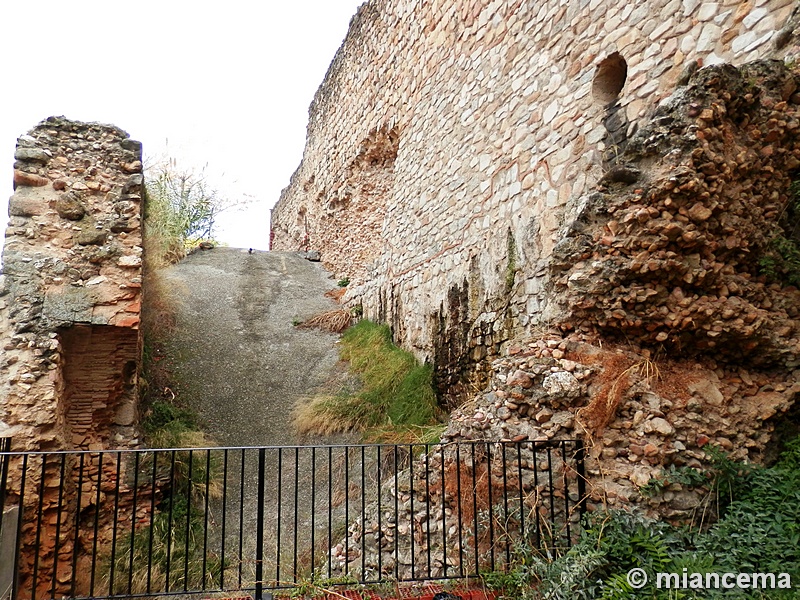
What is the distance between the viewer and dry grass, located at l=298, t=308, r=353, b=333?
34.5 feet

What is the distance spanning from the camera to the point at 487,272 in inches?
260

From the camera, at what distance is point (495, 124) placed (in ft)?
22.6

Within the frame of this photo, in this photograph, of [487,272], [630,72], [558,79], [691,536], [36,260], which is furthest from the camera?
[487,272]

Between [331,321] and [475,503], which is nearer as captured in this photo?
[475,503]

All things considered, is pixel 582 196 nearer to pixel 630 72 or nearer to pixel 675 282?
pixel 630 72

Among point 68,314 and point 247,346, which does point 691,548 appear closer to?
point 68,314

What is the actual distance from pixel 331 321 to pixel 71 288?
18.3 ft

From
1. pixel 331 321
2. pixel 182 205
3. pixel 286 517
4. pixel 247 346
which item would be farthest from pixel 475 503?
pixel 182 205

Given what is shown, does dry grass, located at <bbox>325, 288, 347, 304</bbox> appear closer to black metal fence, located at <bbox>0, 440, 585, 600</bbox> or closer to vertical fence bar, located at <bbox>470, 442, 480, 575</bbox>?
black metal fence, located at <bbox>0, 440, 585, 600</bbox>

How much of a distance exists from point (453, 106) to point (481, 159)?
1360 mm

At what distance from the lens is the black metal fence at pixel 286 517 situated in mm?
3775

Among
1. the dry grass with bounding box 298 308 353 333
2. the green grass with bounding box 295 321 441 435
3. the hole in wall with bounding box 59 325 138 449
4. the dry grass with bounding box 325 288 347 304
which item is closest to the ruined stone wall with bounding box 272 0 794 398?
the green grass with bounding box 295 321 441 435

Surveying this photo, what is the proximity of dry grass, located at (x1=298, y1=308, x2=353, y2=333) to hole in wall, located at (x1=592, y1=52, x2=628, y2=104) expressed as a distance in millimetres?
6509

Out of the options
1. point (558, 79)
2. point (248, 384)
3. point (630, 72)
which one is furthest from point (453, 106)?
point (248, 384)
